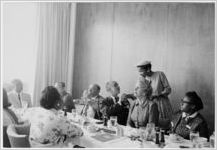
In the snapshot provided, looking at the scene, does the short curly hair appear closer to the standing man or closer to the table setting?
the table setting

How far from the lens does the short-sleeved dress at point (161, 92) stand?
2299 millimetres

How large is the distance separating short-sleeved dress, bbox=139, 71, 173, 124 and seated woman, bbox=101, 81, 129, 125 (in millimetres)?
248

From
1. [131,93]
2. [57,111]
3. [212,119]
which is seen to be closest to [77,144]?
[57,111]

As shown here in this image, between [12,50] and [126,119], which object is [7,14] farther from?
[126,119]

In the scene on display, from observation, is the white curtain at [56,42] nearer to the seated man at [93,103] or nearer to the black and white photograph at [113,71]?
the black and white photograph at [113,71]

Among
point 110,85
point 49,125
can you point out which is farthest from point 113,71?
point 49,125

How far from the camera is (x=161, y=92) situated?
2320 millimetres

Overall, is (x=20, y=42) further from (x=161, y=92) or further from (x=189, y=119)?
(x=189, y=119)

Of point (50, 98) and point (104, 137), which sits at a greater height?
point (50, 98)

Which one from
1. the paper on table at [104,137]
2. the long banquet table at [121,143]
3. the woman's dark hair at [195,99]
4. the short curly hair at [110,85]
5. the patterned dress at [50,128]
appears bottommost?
the long banquet table at [121,143]

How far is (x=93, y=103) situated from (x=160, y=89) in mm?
609

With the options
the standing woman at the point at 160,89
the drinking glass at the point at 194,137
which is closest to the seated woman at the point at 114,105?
the standing woman at the point at 160,89

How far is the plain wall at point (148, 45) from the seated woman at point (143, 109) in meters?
0.09

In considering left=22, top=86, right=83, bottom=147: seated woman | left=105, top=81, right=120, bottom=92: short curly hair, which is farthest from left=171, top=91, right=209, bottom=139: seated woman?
left=22, top=86, right=83, bottom=147: seated woman
